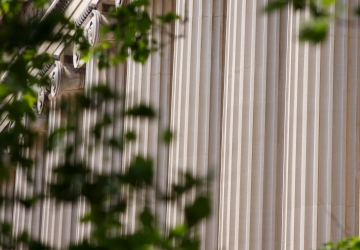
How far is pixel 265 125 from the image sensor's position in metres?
18.0

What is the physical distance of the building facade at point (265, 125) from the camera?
1631cm

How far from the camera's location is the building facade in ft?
53.5

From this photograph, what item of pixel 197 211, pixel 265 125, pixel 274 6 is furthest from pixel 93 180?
pixel 265 125

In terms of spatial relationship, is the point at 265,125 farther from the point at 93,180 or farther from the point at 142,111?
the point at 93,180

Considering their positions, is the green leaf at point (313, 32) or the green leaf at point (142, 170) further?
the green leaf at point (313, 32)

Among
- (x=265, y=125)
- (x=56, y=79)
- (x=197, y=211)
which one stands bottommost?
(x=197, y=211)

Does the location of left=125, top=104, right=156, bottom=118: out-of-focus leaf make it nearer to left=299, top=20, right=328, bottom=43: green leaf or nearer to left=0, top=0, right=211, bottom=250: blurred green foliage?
left=0, top=0, right=211, bottom=250: blurred green foliage

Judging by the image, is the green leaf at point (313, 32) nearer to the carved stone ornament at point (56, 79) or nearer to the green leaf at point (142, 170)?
the green leaf at point (142, 170)

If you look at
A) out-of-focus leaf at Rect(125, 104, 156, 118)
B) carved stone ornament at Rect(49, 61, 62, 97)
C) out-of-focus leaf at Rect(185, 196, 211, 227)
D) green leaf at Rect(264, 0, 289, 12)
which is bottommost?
out-of-focus leaf at Rect(185, 196, 211, 227)

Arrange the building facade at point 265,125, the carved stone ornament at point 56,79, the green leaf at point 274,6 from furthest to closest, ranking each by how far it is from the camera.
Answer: the carved stone ornament at point 56,79 < the building facade at point 265,125 < the green leaf at point 274,6

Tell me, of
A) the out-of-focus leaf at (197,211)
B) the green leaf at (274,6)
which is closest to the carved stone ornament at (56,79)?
the green leaf at (274,6)

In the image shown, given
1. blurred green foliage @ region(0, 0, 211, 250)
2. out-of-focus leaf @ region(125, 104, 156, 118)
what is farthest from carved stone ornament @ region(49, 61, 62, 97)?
out-of-focus leaf @ region(125, 104, 156, 118)

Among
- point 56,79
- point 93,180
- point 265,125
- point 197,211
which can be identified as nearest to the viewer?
point 197,211

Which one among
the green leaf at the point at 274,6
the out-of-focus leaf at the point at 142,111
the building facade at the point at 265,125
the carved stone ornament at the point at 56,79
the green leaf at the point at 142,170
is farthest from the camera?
the carved stone ornament at the point at 56,79
